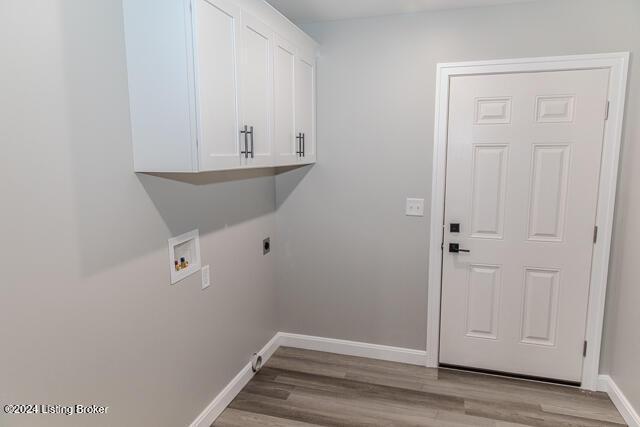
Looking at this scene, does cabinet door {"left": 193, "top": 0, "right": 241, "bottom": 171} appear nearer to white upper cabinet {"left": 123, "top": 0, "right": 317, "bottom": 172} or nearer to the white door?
white upper cabinet {"left": 123, "top": 0, "right": 317, "bottom": 172}

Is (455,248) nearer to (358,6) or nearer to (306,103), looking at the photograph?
(306,103)

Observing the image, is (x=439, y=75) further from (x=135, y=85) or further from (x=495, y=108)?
(x=135, y=85)

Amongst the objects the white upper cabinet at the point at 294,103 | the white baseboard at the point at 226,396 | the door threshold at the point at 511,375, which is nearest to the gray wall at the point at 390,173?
the white upper cabinet at the point at 294,103

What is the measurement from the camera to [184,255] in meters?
2.15

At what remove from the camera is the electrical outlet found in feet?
7.50

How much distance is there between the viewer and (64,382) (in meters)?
1.47

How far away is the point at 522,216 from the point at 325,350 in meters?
1.78

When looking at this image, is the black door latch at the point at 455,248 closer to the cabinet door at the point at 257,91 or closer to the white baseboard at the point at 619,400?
the white baseboard at the point at 619,400

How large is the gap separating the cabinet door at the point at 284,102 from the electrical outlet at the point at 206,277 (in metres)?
0.73

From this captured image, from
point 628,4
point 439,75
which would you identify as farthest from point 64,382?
point 628,4

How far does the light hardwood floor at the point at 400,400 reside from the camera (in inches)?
94.8

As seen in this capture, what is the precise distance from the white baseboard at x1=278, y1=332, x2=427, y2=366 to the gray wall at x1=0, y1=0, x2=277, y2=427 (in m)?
1.09

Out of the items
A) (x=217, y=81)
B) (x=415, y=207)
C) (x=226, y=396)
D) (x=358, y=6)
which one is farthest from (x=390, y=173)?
(x=226, y=396)

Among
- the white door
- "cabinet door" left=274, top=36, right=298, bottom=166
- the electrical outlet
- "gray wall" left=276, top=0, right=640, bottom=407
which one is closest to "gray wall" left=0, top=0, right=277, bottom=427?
the electrical outlet
